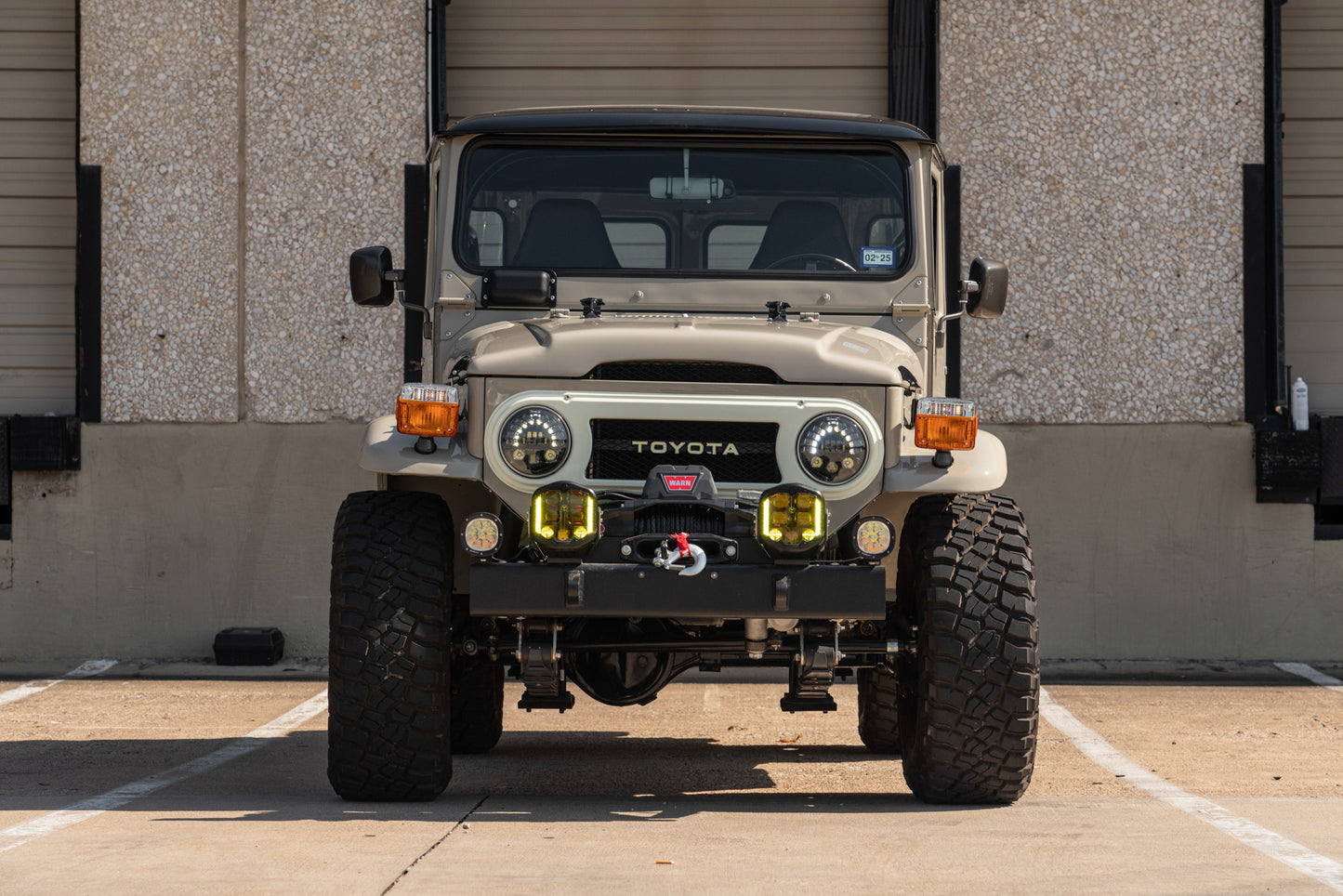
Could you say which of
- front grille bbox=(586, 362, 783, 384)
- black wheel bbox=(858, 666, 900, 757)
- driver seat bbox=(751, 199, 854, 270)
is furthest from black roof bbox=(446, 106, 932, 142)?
black wheel bbox=(858, 666, 900, 757)

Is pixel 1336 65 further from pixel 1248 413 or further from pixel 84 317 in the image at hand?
pixel 84 317

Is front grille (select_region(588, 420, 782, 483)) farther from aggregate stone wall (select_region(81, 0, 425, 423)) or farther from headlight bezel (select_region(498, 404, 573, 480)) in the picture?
aggregate stone wall (select_region(81, 0, 425, 423))

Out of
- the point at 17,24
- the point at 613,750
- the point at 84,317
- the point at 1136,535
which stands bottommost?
the point at 613,750

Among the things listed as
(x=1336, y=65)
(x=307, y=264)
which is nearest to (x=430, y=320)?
(x=307, y=264)

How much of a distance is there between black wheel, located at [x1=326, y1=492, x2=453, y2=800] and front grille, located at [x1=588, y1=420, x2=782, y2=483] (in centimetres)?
63

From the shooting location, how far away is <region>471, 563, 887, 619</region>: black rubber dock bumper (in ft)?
15.9

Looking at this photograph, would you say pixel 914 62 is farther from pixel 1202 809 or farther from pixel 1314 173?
pixel 1202 809

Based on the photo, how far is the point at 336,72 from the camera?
424 inches

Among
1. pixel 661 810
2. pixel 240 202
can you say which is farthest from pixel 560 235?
pixel 240 202

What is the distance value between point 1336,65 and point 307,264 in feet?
23.5

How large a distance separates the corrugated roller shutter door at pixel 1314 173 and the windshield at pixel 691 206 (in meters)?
5.95

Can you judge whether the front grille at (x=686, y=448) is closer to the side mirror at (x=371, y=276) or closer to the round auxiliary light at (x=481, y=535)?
the round auxiliary light at (x=481, y=535)

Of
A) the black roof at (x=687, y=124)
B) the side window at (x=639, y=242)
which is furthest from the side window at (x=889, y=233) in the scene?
the side window at (x=639, y=242)

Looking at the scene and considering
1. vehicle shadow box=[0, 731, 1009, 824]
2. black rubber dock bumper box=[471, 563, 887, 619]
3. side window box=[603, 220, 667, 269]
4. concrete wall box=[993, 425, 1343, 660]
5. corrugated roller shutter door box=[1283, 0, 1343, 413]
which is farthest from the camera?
corrugated roller shutter door box=[1283, 0, 1343, 413]
